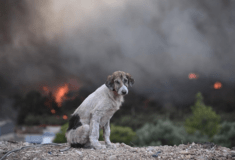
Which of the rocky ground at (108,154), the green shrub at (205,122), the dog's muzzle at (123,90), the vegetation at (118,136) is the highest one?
the green shrub at (205,122)

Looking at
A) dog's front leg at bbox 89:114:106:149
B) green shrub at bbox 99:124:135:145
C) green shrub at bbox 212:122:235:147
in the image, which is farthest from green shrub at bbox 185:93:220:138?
dog's front leg at bbox 89:114:106:149

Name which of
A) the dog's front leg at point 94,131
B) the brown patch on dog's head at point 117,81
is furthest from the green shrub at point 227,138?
the brown patch on dog's head at point 117,81

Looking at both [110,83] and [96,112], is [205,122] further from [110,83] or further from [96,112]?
[110,83]

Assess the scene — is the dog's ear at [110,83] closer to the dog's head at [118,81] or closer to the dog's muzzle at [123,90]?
the dog's head at [118,81]

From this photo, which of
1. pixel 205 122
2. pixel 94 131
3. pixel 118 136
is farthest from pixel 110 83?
pixel 205 122

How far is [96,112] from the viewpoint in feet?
19.1

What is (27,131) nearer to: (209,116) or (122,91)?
(209,116)

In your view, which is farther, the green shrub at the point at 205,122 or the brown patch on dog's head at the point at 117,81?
the green shrub at the point at 205,122

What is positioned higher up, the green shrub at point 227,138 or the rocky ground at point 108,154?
the green shrub at point 227,138

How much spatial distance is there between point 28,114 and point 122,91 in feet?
105

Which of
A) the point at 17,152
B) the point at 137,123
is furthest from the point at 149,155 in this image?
the point at 137,123

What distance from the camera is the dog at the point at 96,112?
568 cm

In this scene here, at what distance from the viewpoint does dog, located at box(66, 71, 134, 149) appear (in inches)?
224

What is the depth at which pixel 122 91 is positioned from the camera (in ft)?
17.6
